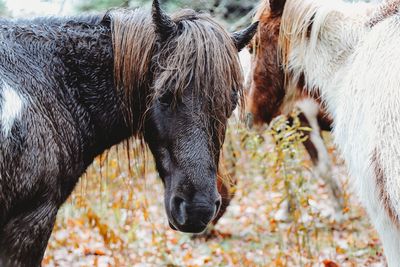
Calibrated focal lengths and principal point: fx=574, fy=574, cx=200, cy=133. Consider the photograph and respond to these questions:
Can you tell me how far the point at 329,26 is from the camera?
3.91 m

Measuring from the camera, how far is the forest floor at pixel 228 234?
5027 mm

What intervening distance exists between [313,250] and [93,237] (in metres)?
2.39

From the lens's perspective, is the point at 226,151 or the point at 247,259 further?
the point at 226,151

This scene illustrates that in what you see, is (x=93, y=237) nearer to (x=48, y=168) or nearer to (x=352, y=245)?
(x=352, y=245)

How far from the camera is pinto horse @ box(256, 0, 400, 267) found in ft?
8.96

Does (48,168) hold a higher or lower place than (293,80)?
higher

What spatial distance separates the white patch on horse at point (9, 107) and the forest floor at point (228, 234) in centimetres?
199

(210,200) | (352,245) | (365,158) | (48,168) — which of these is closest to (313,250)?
(352,245)

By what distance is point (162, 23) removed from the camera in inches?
105

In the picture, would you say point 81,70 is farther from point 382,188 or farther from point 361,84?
point 382,188

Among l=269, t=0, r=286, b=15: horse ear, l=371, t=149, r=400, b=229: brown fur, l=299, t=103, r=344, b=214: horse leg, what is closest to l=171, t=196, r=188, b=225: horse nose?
l=371, t=149, r=400, b=229: brown fur

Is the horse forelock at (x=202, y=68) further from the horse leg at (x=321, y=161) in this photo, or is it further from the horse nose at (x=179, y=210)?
the horse leg at (x=321, y=161)

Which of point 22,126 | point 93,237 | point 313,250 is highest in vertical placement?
point 22,126

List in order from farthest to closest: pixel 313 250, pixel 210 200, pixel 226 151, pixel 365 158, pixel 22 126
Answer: pixel 226 151 < pixel 313 250 < pixel 365 158 < pixel 210 200 < pixel 22 126
